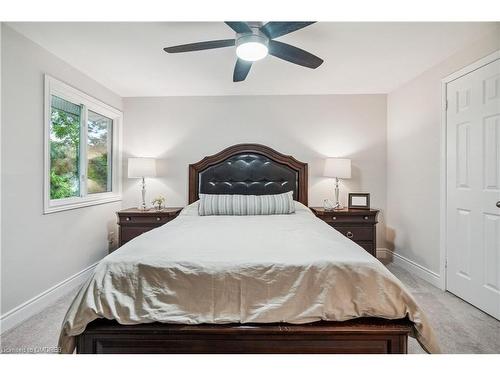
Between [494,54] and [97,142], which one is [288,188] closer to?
[494,54]

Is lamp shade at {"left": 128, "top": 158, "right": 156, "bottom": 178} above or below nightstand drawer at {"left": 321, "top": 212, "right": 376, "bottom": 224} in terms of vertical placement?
above

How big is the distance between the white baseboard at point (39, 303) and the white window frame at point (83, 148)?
2.49 feet

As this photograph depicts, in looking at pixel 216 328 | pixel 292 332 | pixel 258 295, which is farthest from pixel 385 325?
pixel 216 328

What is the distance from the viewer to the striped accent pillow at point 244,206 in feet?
9.99

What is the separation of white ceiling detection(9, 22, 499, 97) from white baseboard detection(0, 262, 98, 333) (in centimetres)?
227

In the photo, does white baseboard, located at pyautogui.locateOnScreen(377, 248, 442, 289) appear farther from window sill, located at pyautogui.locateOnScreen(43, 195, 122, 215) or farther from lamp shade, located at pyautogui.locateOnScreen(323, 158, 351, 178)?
window sill, located at pyautogui.locateOnScreen(43, 195, 122, 215)

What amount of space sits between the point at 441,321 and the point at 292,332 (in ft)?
5.15

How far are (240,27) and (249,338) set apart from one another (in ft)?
6.18

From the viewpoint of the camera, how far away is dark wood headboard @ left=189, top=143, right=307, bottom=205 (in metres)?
3.61

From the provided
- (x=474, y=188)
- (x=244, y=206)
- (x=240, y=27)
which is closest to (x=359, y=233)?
(x=474, y=188)

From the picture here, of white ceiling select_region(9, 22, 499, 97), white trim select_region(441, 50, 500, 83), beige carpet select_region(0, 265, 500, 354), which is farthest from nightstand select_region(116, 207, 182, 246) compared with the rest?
white trim select_region(441, 50, 500, 83)

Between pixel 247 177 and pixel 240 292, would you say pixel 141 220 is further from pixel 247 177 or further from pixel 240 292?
pixel 240 292

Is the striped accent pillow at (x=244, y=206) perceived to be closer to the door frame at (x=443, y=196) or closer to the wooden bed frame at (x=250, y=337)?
the door frame at (x=443, y=196)

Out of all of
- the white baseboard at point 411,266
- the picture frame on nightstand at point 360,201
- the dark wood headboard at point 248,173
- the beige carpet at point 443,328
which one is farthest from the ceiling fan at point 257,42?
the white baseboard at point 411,266
